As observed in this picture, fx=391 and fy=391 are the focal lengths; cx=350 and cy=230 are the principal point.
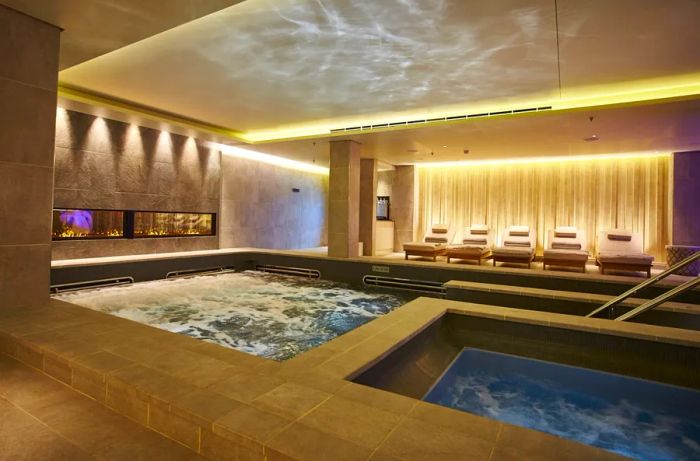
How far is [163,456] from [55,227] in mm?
7061

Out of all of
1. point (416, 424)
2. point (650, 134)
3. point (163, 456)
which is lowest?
point (163, 456)

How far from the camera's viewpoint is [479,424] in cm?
183

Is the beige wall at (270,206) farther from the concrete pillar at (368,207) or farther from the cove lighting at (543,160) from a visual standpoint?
the cove lighting at (543,160)

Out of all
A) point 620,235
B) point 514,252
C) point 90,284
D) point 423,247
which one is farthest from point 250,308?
point 620,235

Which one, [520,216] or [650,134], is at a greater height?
[650,134]

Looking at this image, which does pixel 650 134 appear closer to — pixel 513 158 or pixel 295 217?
pixel 513 158

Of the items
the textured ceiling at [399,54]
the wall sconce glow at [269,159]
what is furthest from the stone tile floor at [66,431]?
the wall sconce glow at [269,159]

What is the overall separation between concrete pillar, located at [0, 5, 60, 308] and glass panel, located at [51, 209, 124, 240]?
159 inches

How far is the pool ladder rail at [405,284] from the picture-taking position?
7445mm

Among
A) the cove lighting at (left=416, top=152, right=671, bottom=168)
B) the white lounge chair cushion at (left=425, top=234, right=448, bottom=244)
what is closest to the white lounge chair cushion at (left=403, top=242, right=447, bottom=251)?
the white lounge chair cushion at (left=425, top=234, right=448, bottom=244)

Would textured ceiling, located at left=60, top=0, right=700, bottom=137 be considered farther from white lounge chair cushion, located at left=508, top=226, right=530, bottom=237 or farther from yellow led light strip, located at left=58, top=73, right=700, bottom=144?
white lounge chair cushion, located at left=508, top=226, right=530, bottom=237

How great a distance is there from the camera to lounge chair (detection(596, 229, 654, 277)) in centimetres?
709

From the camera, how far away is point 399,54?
4.60 metres

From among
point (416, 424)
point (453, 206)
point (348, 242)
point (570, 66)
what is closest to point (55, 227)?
point (348, 242)
